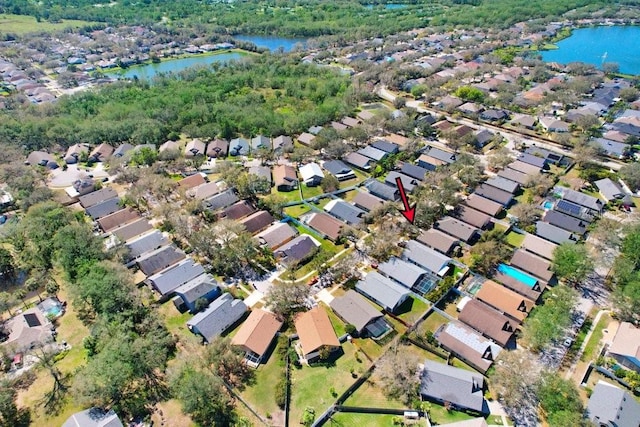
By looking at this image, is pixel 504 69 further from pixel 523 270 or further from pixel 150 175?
pixel 150 175

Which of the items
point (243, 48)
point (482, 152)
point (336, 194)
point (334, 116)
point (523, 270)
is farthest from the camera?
point (243, 48)

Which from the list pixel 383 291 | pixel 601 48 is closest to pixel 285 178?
pixel 383 291

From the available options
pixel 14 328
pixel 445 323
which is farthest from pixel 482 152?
pixel 14 328

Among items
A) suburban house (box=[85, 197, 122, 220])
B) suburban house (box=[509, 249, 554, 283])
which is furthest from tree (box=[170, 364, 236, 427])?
suburban house (box=[509, 249, 554, 283])

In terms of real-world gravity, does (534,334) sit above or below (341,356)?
above

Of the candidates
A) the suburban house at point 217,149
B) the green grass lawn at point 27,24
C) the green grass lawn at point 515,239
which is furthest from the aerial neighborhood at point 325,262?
the green grass lawn at point 27,24

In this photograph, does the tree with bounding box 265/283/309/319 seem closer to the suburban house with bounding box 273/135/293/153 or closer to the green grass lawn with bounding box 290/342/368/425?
the green grass lawn with bounding box 290/342/368/425
